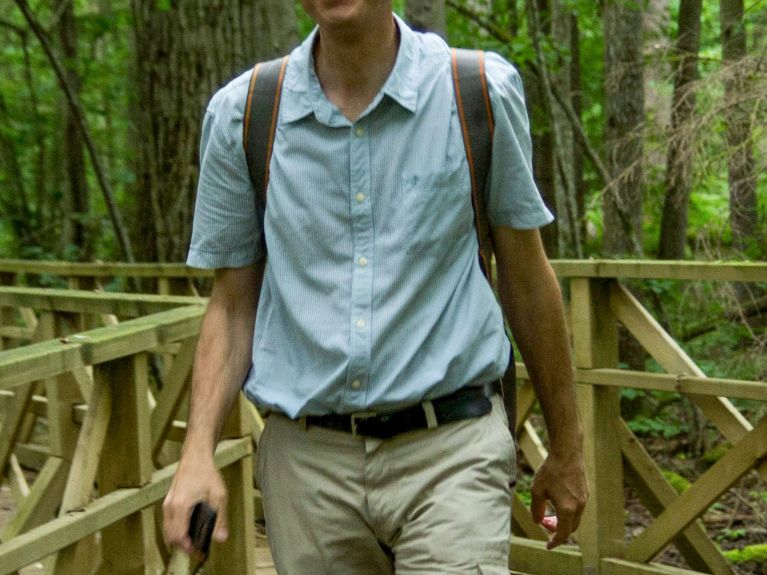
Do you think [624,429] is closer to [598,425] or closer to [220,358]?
[598,425]

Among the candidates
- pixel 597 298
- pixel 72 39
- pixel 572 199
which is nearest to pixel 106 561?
pixel 597 298

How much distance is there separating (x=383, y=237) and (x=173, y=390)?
2.41 metres

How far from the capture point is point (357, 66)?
7.52 feet

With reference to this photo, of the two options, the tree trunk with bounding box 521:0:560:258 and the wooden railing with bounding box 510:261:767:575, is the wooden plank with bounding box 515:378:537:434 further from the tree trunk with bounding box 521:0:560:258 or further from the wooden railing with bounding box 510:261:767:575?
the tree trunk with bounding box 521:0:560:258

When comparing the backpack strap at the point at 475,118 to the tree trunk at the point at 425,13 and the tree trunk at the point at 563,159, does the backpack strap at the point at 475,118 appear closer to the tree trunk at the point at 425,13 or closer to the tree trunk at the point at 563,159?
the tree trunk at the point at 425,13

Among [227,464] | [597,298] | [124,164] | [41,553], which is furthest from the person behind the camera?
[124,164]

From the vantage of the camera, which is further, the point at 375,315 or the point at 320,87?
the point at 320,87

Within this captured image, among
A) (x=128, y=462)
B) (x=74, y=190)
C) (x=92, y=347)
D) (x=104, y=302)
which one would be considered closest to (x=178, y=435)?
(x=104, y=302)

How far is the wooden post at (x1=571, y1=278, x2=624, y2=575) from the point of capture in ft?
17.0

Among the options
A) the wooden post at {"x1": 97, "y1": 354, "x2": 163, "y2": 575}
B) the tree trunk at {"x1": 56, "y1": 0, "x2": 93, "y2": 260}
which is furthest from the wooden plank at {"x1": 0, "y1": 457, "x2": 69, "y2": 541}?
the tree trunk at {"x1": 56, "y1": 0, "x2": 93, "y2": 260}

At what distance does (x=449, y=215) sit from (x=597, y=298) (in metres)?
3.06

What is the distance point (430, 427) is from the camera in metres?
2.21

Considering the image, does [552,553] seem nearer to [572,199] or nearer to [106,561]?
[106,561]

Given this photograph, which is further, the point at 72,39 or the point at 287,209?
the point at 72,39
